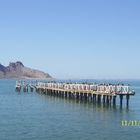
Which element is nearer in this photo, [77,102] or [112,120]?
[112,120]

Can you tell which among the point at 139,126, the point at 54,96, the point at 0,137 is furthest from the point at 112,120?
the point at 54,96

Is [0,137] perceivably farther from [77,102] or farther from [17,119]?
[77,102]

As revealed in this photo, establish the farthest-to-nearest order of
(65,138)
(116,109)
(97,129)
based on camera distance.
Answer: (116,109), (97,129), (65,138)

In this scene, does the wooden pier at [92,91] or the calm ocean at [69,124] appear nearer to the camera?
the calm ocean at [69,124]

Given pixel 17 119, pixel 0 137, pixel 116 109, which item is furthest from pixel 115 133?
pixel 116 109

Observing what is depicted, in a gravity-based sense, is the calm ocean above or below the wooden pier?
below

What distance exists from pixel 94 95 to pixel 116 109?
1077 cm

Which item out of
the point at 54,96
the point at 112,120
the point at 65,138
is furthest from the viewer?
the point at 54,96

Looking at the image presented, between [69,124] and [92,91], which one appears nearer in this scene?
[69,124]

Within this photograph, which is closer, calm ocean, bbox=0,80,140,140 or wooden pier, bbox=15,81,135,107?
calm ocean, bbox=0,80,140,140

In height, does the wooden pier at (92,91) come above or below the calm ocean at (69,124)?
above

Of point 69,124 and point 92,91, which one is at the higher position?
point 92,91

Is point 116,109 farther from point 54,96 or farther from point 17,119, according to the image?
point 54,96

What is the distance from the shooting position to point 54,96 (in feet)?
293
